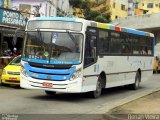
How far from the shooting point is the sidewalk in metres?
10.8

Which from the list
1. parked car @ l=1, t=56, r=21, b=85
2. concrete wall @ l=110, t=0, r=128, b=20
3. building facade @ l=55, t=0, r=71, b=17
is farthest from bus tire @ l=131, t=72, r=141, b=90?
concrete wall @ l=110, t=0, r=128, b=20

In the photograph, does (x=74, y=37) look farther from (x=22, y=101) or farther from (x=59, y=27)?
(x=22, y=101)

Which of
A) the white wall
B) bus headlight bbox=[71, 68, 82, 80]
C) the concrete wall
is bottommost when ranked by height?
bus headlight bbox=[71, 68, 82, 80]

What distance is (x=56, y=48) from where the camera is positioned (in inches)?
566

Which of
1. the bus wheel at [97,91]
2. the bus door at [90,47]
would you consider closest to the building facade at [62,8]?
the bus wheel at [97,91]

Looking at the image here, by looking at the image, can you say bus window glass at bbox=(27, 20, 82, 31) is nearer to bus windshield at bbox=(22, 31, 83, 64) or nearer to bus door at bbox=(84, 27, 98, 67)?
bus windshield at bbox=(22, 31, 83, 64)

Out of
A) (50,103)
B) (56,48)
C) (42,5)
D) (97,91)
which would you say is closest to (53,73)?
(56,48)

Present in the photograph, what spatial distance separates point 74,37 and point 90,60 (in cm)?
107

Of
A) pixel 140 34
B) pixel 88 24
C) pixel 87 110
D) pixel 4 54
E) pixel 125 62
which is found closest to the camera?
pixel 87 110

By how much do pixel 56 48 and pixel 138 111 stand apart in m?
3.85

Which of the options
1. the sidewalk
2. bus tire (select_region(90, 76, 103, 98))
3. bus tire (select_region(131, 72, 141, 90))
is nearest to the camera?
the sidewalk

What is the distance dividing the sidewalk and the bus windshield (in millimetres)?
2491

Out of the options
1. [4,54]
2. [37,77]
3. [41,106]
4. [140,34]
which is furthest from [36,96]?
[4,54]

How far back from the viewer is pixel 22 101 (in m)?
14.1
